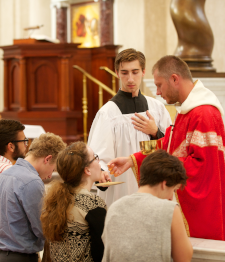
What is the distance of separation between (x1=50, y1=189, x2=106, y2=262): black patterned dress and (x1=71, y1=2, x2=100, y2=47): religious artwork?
9.22 m

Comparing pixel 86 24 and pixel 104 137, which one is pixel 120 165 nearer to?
pixel 104 137

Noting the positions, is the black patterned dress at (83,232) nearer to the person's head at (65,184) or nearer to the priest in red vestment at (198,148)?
the person's head at (65,184)

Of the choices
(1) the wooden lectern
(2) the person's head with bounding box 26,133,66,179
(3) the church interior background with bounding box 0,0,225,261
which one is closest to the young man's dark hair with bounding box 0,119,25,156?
(2) the person's head with bounding box 26,133,66,179

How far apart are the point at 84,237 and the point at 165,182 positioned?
1.81ft

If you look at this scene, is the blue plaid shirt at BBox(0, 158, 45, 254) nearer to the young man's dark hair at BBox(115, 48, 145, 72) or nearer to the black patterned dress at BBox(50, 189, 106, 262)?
the black patterned dress at BBox(50, 189, 106, 262)

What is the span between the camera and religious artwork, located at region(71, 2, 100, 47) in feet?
36.1

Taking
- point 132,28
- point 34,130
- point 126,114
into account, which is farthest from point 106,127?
point 132,28

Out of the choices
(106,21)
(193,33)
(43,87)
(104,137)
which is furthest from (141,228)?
(106,21)

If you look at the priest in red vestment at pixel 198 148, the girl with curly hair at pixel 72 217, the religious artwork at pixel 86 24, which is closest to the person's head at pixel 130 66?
the priest in red vestment at pixel 198 148

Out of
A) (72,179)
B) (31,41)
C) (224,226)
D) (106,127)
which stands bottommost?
(224,226)

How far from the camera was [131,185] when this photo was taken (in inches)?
125

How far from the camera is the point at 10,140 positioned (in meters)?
2.87

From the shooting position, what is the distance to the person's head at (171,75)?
253 cm

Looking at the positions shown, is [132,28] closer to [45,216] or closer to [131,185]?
[131,185]
